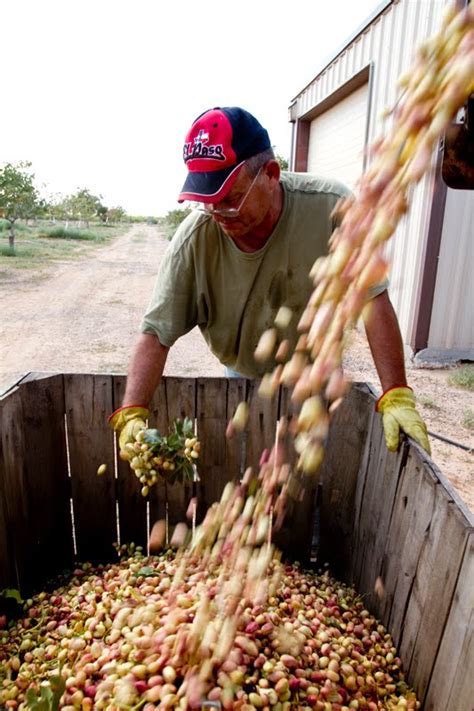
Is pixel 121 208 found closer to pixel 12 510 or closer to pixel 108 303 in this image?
pixel 108 303

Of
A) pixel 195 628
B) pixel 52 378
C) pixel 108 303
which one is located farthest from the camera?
pixel 108 303

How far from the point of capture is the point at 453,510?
63.2 inches

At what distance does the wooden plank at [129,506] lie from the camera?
8.54 ft

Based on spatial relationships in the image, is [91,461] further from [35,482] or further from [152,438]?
[152,438]

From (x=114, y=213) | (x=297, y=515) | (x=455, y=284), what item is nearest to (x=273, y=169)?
(x=297, y=515)

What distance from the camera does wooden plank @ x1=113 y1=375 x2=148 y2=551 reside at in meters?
2.60

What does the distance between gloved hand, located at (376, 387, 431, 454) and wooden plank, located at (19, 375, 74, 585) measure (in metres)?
1.42

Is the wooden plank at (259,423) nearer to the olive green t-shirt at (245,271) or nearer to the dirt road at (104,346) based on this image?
the olive green t-shirt at (245,271)

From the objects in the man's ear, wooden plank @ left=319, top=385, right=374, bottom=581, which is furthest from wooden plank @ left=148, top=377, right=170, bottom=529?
the man's ear

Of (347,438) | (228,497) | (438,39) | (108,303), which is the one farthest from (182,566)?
(108,303)

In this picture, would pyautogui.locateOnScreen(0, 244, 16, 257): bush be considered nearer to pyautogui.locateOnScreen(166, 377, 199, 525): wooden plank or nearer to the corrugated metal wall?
the corrugated metal wall

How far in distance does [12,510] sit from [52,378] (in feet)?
1.88

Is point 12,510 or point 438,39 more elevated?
point 438,39

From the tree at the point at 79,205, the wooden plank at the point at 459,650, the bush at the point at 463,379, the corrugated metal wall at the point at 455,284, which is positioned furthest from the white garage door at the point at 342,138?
the tree at the point at 79,205
